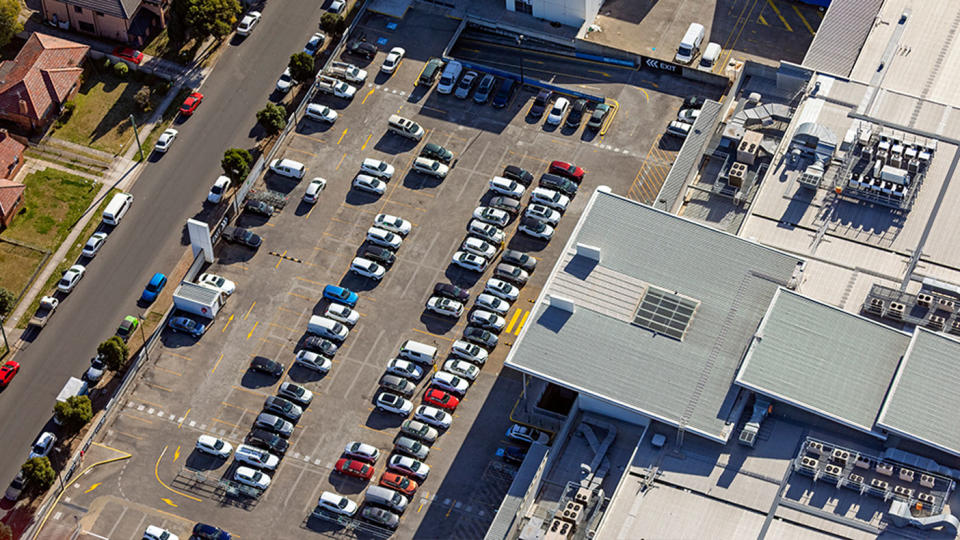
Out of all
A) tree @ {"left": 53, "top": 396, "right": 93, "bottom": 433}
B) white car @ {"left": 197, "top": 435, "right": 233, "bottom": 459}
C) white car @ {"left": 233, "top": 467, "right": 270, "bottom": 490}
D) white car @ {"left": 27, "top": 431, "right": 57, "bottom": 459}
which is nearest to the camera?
white car @ {"left": 233, "top": 467, "right": 270, "bottom": 490}

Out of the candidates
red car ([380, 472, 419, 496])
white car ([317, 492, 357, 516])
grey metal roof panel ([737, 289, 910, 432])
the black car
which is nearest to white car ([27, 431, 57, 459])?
the black car

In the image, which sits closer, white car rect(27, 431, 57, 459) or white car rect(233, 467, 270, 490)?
white car rect(233, 467, 270, 490)

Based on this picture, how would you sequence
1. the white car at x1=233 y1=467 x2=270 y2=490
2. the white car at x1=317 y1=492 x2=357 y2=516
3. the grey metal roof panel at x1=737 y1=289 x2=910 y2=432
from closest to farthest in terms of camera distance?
the grey metal roof panel at x1=737 y1=289 x2=910 y2=432, the white car at x1=317 y1=492 x2=357 y2=516, the white car at x1=233 y1=467 x2=270 y2=490

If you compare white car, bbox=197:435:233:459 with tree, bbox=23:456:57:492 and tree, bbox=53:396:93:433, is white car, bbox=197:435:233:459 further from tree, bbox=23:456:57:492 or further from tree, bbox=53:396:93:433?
tree, bbox=23:456:57:492

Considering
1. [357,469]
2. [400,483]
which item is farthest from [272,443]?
[400,483]

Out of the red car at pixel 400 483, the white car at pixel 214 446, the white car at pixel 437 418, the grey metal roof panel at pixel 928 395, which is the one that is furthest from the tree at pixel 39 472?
the grey metal roof panel at pixel 928 395

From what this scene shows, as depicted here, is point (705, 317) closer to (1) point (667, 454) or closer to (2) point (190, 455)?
(1) point (667, 454)

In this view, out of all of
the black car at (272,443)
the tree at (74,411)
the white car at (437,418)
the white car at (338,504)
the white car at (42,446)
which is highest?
the white car at (437,418)

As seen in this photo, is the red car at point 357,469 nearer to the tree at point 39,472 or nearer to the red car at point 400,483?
the red car at point 400,483
